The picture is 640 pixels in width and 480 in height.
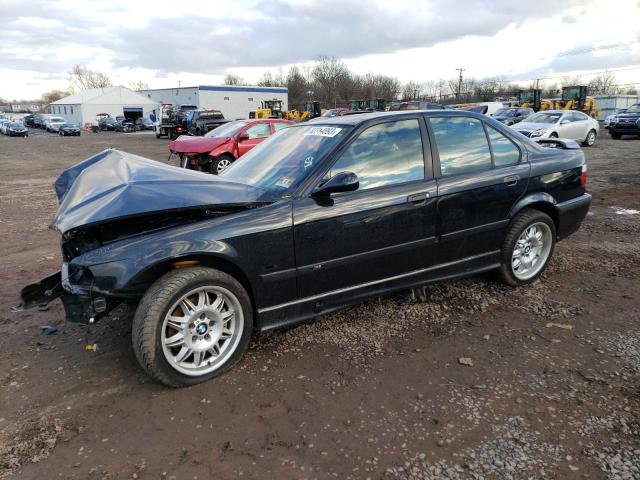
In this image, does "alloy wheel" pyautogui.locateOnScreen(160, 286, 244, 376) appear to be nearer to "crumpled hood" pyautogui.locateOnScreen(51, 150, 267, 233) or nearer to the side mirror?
"crumpled hood" pyautogui.locateOnScreen(51, 150, 267, 233)

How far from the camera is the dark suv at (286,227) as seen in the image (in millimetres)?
2857

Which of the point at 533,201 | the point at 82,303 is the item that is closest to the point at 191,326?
the point at 82,303

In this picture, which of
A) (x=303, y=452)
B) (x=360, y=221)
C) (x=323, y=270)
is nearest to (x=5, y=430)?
(x=303, y=452)

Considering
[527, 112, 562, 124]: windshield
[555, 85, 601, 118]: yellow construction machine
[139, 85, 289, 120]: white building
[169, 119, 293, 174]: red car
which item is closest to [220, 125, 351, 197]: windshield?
[169, 119, 293, 174]: red car

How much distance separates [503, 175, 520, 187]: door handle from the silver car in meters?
13.6

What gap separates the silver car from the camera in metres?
16.5

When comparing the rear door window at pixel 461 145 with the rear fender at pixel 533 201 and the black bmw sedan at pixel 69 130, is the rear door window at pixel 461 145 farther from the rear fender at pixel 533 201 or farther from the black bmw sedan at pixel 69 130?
the black bmw sedan at pixel 69 130

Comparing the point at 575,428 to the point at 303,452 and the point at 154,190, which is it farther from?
the point at 154,190

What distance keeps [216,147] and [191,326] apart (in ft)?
29.2

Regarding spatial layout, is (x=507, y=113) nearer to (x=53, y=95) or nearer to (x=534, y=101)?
(x=534, y=101)

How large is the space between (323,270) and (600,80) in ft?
325

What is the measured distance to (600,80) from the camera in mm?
83188

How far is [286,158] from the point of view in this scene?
370cm

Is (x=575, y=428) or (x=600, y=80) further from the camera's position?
(x=600, y=80)
